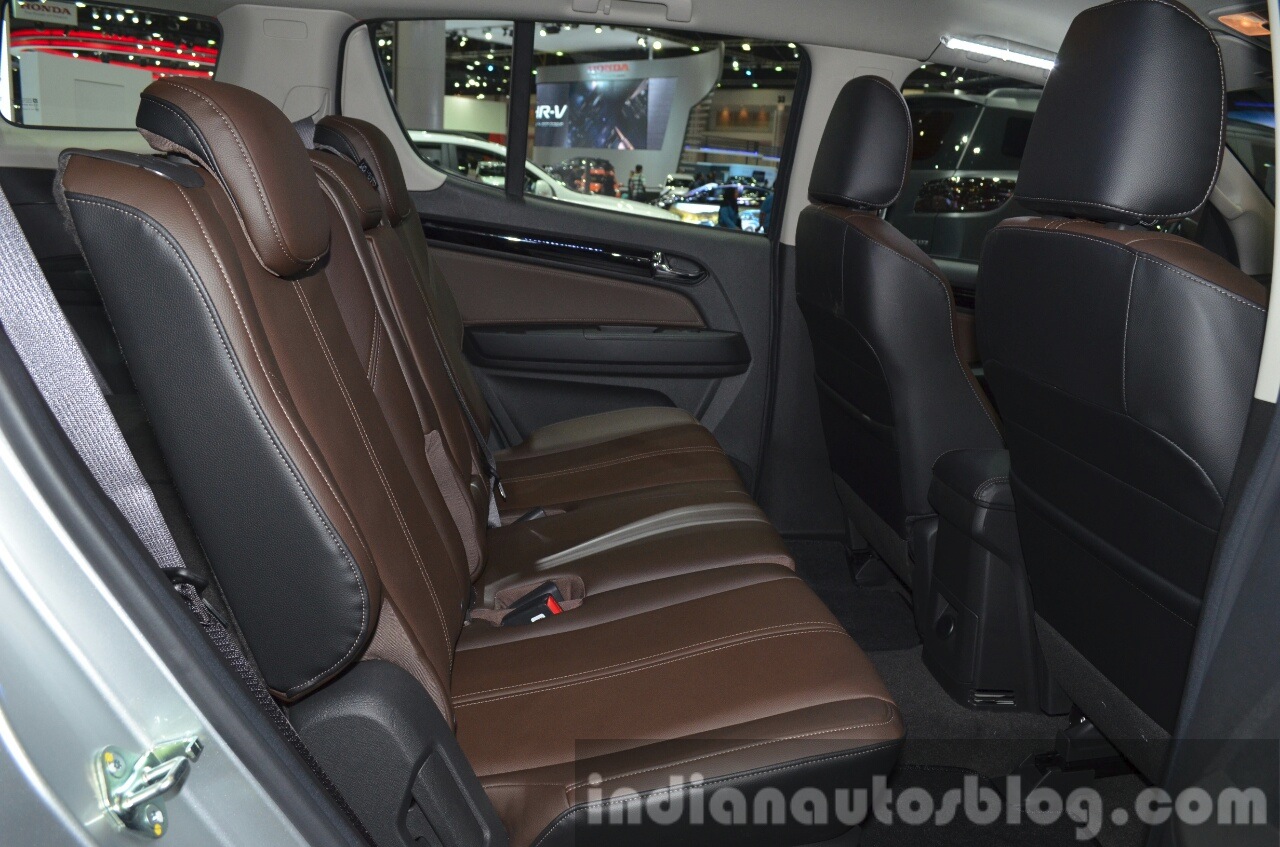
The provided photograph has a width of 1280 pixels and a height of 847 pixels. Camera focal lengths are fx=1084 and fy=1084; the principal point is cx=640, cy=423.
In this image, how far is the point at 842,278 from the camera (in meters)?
2.08

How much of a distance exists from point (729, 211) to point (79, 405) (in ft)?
7.85

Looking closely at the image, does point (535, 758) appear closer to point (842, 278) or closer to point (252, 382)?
point (252, 382)

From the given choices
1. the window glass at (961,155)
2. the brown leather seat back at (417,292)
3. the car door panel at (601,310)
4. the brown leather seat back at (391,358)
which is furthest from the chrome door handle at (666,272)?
the brown leather seat back at (391,358)

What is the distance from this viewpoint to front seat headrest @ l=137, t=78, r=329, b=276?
1.09 meters

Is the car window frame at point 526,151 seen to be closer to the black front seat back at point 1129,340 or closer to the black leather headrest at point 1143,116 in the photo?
the black front seat back at point 1129,340

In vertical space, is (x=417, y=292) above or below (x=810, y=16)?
below

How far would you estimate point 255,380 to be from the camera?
98cm

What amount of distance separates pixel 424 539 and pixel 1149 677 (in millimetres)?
931

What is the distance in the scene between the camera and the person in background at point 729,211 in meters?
2.99

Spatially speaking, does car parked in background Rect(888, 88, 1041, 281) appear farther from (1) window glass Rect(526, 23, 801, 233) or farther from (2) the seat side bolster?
(2) the seat side bolster

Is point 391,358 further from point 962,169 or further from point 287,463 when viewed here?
point 962,169

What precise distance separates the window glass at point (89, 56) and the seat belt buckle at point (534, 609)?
1.74 metres

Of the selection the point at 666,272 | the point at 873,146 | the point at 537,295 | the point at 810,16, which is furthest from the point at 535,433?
the point at 810,16

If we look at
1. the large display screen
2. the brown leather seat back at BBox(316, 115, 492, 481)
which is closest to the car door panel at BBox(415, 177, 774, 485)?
the large display screen
